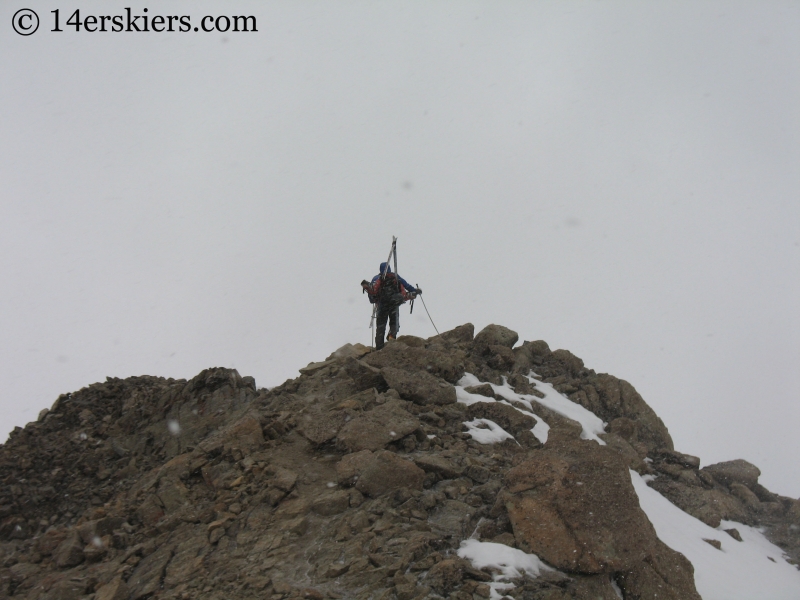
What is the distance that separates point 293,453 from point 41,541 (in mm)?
3916

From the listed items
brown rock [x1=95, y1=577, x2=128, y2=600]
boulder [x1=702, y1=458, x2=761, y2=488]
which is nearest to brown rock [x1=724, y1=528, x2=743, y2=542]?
boulder [x1=702, y1=458, x2=761, y2=488]

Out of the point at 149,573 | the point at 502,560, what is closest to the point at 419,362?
the point at 502,560

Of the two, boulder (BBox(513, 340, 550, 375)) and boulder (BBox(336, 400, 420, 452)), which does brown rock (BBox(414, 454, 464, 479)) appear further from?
boulder (BBox(513, 340, 550, 375))

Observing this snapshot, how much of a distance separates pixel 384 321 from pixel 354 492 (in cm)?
744

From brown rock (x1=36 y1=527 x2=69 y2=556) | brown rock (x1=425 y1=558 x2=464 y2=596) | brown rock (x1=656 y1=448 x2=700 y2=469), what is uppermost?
brown rock (x1=656 y1=448 x2=700 y2=469)

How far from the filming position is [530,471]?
7.32m

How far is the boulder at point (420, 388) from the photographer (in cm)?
1055

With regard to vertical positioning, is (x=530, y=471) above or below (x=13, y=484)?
below

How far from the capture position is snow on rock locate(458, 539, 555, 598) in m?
6.04

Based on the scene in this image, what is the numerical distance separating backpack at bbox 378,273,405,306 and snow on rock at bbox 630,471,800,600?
7236mm

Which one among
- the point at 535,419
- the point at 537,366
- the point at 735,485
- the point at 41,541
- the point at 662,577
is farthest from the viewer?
the point at 537,366

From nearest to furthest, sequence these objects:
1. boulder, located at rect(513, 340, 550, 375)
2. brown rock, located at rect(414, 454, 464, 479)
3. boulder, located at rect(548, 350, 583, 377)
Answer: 1. brown rock, located at rect(414, 454, 464, 479)
2. boulder, located at rect(513, 340, 550, 375)
3. boulder, located at rect(548, 350, 583, 377)

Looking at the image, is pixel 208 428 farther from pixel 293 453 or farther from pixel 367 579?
pixel 367 579

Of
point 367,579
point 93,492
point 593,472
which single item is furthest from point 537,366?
point 93,492
